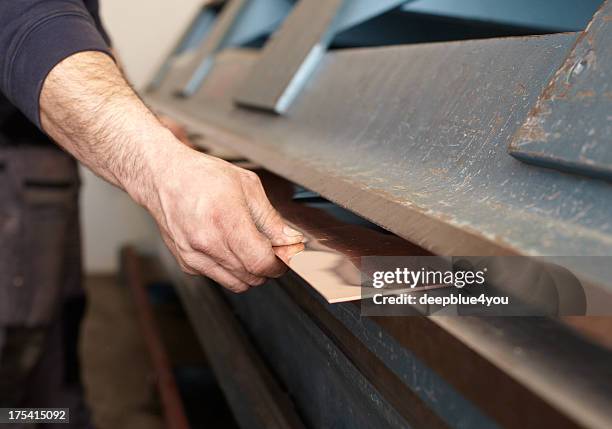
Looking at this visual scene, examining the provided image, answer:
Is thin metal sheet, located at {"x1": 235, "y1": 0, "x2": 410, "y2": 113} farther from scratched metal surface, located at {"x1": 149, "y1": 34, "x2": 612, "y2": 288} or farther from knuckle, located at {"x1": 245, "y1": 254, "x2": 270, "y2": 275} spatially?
knuckle, located at {"x1": 245, "y1": 254, "x2": 270, "y2": 275}

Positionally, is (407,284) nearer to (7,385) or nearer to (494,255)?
(494,255)

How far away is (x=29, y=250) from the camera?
64.5 inches

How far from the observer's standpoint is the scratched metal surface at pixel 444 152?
579 millimetres

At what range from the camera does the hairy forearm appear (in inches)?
35.4

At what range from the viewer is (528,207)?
0.63 meters

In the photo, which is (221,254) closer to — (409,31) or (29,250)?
(29,250)

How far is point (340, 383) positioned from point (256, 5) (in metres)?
2.07

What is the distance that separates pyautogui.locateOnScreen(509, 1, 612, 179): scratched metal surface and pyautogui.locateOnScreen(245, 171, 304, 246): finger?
0.93 feet

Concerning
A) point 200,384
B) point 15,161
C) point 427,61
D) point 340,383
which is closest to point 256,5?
point 15,161

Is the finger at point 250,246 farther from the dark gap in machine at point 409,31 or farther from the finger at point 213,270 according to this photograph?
the dark gap in machine at point 409,31

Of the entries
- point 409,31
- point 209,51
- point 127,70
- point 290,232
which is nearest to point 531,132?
point 290,232

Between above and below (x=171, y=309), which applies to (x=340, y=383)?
above

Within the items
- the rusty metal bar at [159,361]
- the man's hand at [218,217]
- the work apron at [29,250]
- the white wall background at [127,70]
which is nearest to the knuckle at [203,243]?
the man's hand at [218,217]

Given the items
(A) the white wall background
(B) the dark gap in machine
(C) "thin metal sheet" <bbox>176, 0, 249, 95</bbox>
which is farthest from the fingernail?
(A) the white wall background
